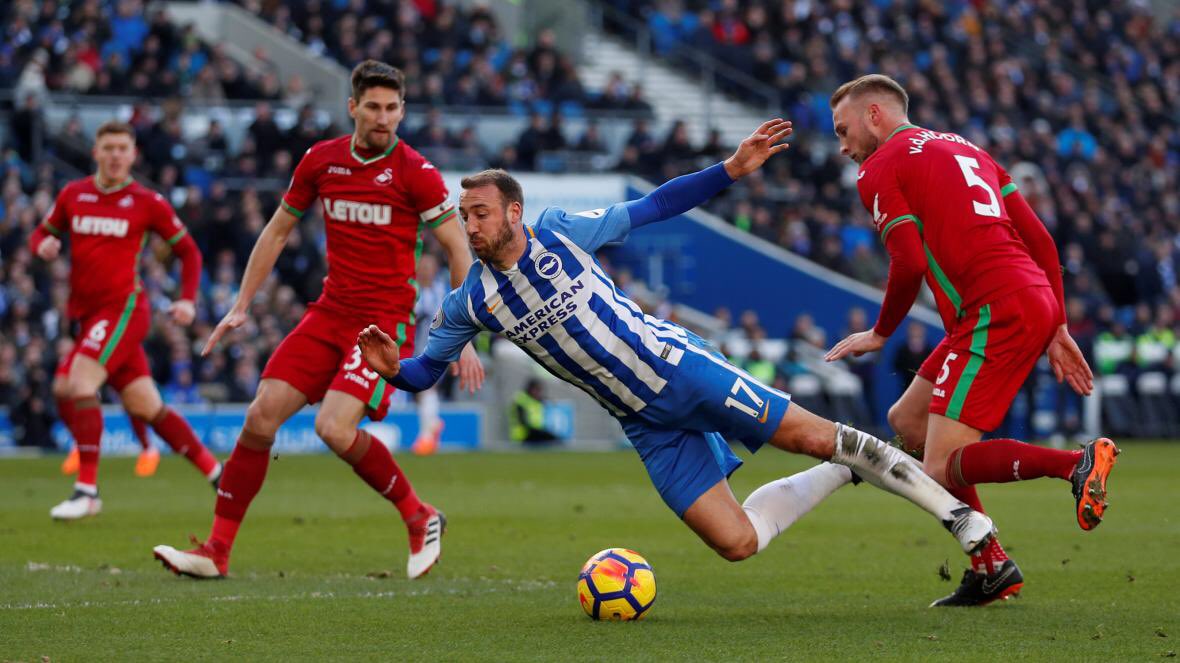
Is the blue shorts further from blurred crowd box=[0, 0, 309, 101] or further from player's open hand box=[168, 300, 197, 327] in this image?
blurred crowd box=[0, 0, 309, 101]

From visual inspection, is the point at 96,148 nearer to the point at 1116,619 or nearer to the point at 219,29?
the point at 1116,619

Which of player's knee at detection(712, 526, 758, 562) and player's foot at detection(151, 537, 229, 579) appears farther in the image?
player's foot at detection(151, 537, 229, 579)

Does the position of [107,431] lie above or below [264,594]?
below

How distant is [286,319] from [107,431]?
2.88 meters

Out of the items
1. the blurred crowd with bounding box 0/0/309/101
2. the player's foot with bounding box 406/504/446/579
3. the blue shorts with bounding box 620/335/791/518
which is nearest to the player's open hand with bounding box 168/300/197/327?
the player's foot with bounding box 406/504/446/579

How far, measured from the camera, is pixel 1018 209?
766cm

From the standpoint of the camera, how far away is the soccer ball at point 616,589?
24.0 ft

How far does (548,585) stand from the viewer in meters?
8.75

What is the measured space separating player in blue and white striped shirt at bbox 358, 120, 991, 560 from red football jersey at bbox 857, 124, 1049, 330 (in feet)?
1.77

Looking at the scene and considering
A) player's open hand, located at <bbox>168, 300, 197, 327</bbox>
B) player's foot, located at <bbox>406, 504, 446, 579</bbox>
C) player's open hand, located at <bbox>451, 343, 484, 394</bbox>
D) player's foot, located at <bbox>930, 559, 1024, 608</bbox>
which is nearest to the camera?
player's foot, located at <bbox>930, 559, 1024, 608</bbox>

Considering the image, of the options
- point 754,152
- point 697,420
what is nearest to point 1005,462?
point 697,420

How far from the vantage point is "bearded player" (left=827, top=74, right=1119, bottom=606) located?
729 centimetres

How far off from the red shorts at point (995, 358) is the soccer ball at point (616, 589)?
1514 millimetres

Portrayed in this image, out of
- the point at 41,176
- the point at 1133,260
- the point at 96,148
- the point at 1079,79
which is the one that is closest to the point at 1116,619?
the point at 96,148
